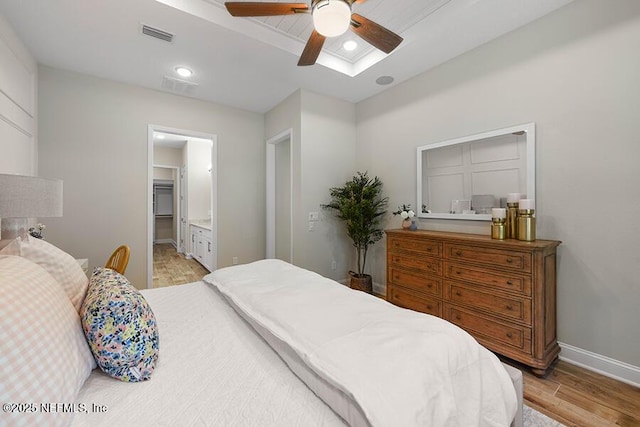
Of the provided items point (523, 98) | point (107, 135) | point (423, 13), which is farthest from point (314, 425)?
point (107, 135)

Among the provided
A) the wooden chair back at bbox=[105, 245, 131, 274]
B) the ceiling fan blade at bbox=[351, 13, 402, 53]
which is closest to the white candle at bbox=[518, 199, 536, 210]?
the ceiling fan blade at bbox=[351, 13, 402, 53]

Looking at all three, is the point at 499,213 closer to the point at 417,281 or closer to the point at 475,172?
the point at 475,172

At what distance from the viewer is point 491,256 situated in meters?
2.09

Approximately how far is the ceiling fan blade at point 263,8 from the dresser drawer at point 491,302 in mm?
2436

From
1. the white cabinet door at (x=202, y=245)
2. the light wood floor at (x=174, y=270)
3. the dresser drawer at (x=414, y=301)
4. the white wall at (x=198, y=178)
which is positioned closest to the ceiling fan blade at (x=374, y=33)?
the dresser drawer at (x=414, y=301)

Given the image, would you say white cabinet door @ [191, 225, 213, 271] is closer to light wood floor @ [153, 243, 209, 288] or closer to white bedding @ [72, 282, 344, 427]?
light wood floor @ [153, 243, 209, 288]

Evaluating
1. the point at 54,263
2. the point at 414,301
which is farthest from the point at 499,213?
the point at 54,263

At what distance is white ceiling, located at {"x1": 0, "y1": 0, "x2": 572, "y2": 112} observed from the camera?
2111 millimetres

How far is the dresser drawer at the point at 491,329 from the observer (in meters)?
1.92

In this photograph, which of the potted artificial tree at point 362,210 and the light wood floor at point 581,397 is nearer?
the light wood floor at point 581,397

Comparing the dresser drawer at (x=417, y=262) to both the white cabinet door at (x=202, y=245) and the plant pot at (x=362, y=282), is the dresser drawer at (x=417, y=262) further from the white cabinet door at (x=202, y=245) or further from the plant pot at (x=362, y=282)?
the white cabinet door at (x=202, y=245)

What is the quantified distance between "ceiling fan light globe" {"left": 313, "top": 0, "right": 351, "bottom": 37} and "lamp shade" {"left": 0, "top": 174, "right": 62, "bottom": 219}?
173cm

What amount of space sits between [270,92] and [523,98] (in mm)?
2818

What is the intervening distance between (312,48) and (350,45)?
3.07 ft
